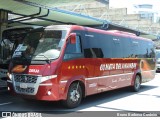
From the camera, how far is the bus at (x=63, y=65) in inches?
367

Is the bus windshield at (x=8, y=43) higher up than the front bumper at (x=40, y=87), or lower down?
higher up

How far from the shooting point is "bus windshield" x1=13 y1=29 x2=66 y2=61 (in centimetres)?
956

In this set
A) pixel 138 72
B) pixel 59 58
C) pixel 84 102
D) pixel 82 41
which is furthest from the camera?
pixel 138 72

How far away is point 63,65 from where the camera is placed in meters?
9.54

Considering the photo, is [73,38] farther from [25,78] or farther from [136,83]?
[136,83]

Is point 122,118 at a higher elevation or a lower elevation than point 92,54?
lower

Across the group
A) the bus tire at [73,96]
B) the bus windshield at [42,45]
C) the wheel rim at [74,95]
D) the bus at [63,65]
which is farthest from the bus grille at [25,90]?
the wheel rim at [74,95]

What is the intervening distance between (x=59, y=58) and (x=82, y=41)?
142 centimetres

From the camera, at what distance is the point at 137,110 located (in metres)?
10.0

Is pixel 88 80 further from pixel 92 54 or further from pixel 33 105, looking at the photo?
pixel 33 105

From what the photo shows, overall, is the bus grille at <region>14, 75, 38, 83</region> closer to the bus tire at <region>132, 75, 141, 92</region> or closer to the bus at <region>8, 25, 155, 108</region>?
the bus at <region>8, 25, 155, 108</region>

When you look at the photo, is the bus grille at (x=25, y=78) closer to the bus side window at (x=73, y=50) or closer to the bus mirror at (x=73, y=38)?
the bus side window at (x=73, y=50)

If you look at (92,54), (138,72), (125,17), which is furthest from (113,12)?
(92,54)

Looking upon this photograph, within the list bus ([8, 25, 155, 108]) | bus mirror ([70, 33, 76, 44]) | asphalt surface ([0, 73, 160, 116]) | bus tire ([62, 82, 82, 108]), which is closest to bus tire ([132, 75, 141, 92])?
asphalt surface ([0, 73, 160, 116])
